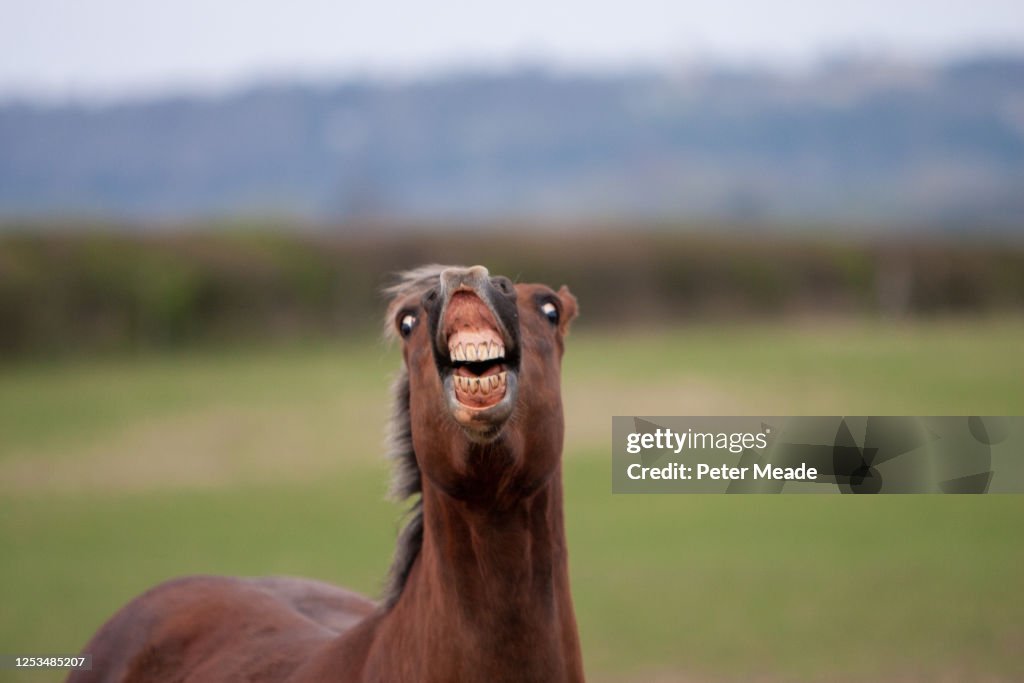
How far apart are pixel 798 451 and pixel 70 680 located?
4.41 metres

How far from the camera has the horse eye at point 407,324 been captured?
262cm

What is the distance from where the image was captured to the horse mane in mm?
2857

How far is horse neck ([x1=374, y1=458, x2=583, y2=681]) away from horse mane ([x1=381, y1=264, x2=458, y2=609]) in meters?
0.29

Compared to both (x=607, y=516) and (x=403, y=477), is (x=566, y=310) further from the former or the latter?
(x=607, y=516)

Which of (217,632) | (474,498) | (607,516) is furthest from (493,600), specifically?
(607,516)

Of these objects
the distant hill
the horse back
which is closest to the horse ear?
the horse back

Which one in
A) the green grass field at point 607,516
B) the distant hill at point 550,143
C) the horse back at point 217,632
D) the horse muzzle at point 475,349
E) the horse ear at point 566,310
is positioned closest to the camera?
the horse muzzle at point 475,349

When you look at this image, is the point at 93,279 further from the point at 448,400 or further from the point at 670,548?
the point at 448,400

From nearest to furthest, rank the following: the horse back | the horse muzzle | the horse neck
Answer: the horse muzzle < the horse neck < the horse back

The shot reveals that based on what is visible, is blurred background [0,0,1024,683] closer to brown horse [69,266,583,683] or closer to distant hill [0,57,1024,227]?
brown horse [69,266,583,683]

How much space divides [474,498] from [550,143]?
178893mm

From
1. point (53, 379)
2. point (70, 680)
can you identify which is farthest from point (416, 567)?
point (53, 379)

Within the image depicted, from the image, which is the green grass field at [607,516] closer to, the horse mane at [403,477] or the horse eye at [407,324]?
the horse mane at [403,477]

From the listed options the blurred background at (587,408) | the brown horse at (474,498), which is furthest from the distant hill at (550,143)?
the brown horse at (474,498)
